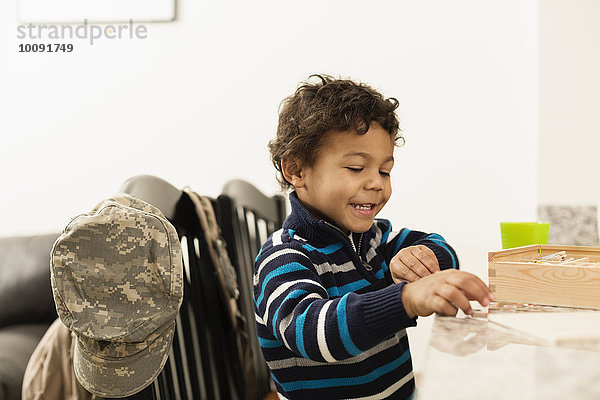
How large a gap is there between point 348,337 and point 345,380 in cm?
25

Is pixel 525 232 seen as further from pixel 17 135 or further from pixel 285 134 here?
pixel 17 135

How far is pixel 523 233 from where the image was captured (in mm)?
1017

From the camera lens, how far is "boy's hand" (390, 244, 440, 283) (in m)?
0.78

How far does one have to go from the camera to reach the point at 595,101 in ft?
5.85

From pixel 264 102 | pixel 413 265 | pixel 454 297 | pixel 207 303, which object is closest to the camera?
pixel 454 297

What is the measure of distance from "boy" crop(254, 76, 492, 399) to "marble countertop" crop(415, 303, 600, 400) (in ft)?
0.77

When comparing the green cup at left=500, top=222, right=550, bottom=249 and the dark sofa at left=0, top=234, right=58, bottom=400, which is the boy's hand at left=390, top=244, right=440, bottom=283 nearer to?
the green cup at left=500, top=222, right=550, bottom=249

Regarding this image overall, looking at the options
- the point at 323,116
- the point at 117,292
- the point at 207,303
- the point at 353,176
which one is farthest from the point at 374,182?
the point at 207,303

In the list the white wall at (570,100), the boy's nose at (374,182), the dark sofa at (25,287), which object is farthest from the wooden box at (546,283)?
the dark sofa at (25,287)

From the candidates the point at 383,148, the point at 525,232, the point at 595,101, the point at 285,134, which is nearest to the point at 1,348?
the point at 285,134

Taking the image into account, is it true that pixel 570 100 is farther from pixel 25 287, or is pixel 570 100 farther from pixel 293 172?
pixel 25 287

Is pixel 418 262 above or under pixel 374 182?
under

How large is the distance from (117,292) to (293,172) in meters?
0.38

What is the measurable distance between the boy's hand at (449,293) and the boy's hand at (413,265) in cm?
16
